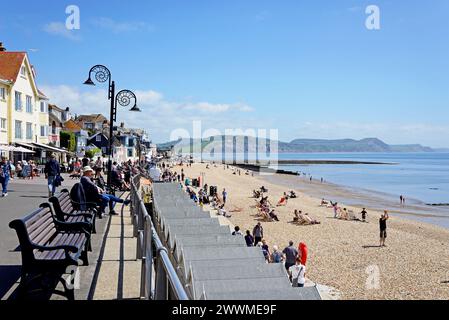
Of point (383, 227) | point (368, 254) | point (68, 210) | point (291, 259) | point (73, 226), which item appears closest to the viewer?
point (73, 226)

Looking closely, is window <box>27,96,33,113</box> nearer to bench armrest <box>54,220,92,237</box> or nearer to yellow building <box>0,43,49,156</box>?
yellow building <box>0,43,49,156</box>

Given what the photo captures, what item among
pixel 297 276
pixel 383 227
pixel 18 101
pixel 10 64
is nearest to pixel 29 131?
pixel 18 101

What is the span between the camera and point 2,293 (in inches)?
201

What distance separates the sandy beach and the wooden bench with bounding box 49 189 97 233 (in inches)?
388

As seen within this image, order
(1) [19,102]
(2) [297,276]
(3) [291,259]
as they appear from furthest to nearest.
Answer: (1) [19,102] < (3) [291,259] < (2) [297,276]

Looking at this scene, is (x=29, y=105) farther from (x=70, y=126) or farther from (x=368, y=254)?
(x=368, y=254)

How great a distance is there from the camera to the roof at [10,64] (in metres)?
39.0

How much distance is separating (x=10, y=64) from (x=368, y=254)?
3374 cm

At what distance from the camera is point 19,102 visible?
40.5 m

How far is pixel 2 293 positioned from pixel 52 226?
3.82 feet

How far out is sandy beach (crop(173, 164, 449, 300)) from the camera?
17.1m
